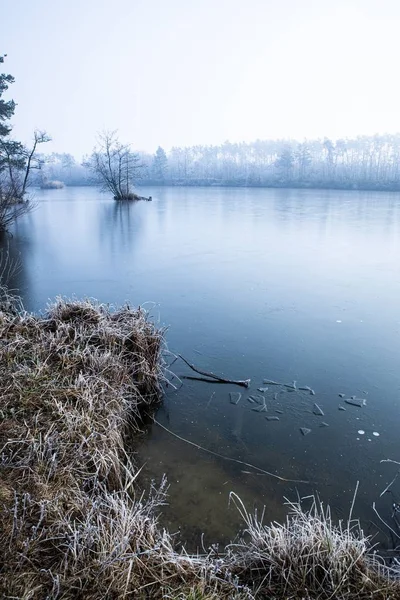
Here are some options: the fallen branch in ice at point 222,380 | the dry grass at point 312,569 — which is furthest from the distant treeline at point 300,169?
the dry grass at point 312,569

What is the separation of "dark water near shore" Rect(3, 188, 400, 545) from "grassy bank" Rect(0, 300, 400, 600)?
32 cm

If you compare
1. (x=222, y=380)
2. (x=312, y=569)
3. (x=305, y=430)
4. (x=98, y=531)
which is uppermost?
(x=98, y=531)

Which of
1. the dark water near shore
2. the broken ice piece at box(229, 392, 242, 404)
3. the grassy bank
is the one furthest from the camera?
the broken ice piece at box(229, 392, 242, 404)

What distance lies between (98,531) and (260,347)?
3525 millimetres

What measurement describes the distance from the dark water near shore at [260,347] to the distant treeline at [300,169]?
39182 millimetres

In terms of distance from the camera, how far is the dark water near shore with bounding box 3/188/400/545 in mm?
3146

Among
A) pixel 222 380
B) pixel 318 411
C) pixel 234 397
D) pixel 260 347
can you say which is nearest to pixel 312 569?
pixel 318 411

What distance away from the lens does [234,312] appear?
22.1 ft

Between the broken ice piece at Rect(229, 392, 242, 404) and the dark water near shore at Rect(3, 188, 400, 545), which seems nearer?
the dark water near shore at Rect(3, 188, 400, 545)

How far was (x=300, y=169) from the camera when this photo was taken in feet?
204

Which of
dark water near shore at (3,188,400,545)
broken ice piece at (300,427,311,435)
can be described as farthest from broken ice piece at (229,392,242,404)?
broken ice piece at (300,427,311,435)

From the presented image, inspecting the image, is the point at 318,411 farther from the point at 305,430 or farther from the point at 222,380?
the point at 222,380

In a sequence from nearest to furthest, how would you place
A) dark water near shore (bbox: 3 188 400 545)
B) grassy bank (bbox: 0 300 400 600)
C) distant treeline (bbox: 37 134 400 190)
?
grassy bank (bbox: 0 300 400 600), dark water near shore (bbox: 3 188 400 545), distant treeline (bbox: 37 134 400 190)

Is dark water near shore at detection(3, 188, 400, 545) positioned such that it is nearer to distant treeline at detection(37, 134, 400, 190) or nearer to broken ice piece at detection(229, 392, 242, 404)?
broken ice piece at detection(229, 392, 242, 404)
